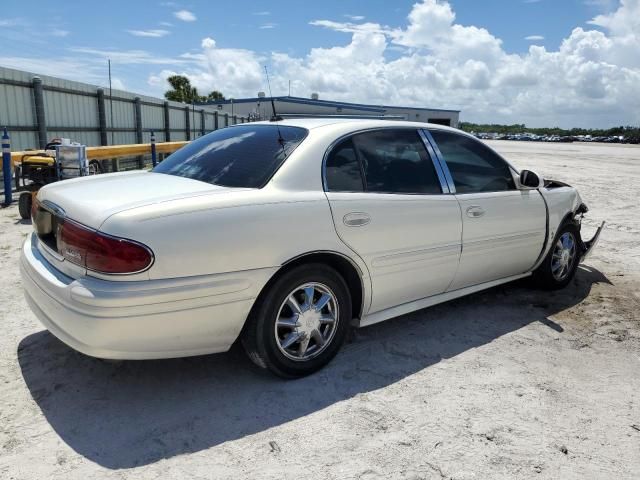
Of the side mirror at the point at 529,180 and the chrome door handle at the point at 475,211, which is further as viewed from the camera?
the side mirror at the point at 529,180

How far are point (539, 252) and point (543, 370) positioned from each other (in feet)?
5.09

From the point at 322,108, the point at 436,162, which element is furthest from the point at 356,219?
the point at 322,108

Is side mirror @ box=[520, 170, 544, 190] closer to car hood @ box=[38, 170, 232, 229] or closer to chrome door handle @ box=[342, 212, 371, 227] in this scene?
chrome door handle @ box=[342, 212, 371, 227]

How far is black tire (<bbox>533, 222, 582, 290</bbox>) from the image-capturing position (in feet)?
16.1

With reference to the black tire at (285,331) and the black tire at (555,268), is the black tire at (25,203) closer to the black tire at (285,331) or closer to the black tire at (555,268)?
the black tire at (285,331)

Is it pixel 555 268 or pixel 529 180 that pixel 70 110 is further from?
pixel 555 268

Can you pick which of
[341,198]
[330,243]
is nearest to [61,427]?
[330,243]

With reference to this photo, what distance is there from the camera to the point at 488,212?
4086mm

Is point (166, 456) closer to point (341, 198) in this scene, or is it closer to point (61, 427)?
point (61, 427)

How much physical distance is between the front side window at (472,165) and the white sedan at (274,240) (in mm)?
12

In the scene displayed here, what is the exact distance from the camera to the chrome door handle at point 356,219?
3.20m

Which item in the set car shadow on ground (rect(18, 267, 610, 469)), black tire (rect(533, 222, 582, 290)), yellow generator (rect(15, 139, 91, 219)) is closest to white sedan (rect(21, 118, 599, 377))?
car shadow on ground (rect(18, 267, 610, 469))

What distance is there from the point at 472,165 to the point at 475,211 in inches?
18.0

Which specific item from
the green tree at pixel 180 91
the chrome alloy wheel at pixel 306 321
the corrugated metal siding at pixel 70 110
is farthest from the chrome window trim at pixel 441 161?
the green tree at pixel 180 91
